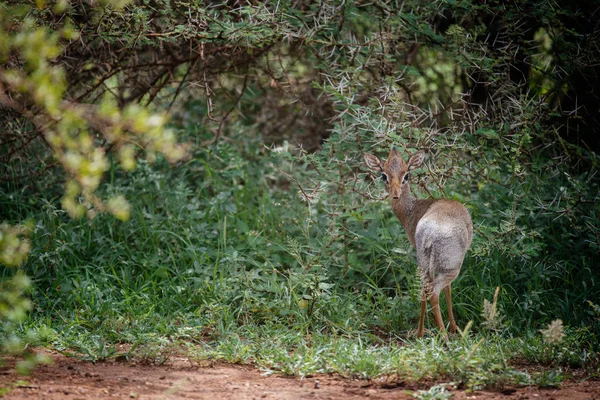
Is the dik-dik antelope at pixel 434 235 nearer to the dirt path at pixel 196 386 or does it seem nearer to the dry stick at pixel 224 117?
the dirt path at pixel 196 386

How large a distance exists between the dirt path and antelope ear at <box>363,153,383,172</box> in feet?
6.18

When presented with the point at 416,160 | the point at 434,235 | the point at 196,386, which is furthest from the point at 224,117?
the point at 196,386

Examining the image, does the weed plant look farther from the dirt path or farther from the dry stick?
the dry stick

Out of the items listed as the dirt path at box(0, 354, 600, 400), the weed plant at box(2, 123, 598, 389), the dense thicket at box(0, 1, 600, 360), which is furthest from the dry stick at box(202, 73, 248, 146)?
the dirt path at box(0, 354, 600, 400)

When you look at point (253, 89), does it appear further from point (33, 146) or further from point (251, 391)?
point (251, 391)

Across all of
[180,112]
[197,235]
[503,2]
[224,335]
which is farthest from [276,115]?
[224,335]

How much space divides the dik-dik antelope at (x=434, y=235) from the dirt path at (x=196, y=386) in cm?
96

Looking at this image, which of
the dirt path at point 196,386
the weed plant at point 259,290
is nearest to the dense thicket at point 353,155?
the weed plant at point 259,290

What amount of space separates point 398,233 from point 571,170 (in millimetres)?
1700

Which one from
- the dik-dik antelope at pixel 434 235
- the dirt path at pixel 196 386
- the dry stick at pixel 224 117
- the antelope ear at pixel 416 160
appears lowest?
the dirt path at pixel 196 386

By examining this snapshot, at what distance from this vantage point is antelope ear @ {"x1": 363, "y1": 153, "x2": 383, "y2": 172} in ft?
17.3

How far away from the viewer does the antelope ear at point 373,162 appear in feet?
17.3

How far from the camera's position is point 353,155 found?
593cm

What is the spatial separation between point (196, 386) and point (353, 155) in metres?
2.80
